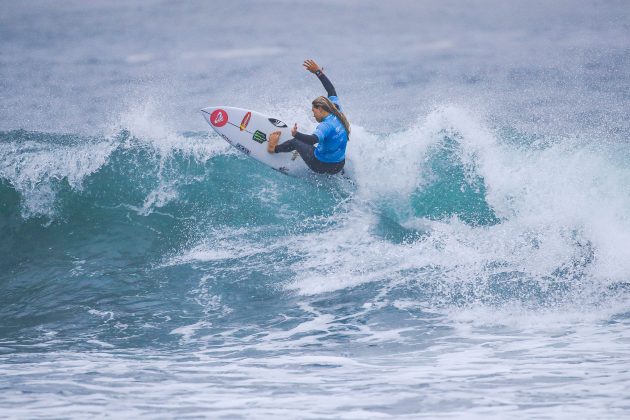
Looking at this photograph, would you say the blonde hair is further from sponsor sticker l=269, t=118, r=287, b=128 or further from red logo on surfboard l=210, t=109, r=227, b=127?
red logo on surfboard l=210, t=109, r=227, b=127

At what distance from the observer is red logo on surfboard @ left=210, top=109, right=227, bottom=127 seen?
10367 mm

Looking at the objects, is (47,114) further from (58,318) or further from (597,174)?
(597,174)

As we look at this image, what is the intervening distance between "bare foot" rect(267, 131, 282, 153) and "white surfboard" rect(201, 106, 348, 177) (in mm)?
51

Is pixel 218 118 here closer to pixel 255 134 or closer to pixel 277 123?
pixel 255 134

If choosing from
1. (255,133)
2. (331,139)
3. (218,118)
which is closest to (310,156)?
(331,139)

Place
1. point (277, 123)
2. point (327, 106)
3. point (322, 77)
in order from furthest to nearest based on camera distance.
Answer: point (277, 123)
point (322, 77)
point (327, 106)

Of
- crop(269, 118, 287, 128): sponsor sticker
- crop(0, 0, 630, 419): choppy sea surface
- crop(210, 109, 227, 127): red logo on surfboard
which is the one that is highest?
crop(210, 109, 227, 127): red logo on surfboard

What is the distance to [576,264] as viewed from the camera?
836cm

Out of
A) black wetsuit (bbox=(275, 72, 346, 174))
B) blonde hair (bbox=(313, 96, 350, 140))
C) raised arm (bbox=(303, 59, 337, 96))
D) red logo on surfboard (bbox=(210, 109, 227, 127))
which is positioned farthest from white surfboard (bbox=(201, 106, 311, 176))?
blonde hair (bbox=(313, 96, 350, 140))

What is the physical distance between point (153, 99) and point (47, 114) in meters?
2.62

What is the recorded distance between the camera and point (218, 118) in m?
10.4

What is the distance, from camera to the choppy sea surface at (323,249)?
5.92 m

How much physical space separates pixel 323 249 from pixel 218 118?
97.9 inches

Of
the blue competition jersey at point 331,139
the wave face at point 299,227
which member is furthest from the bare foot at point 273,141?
the blue competition jersey at point 331,139
